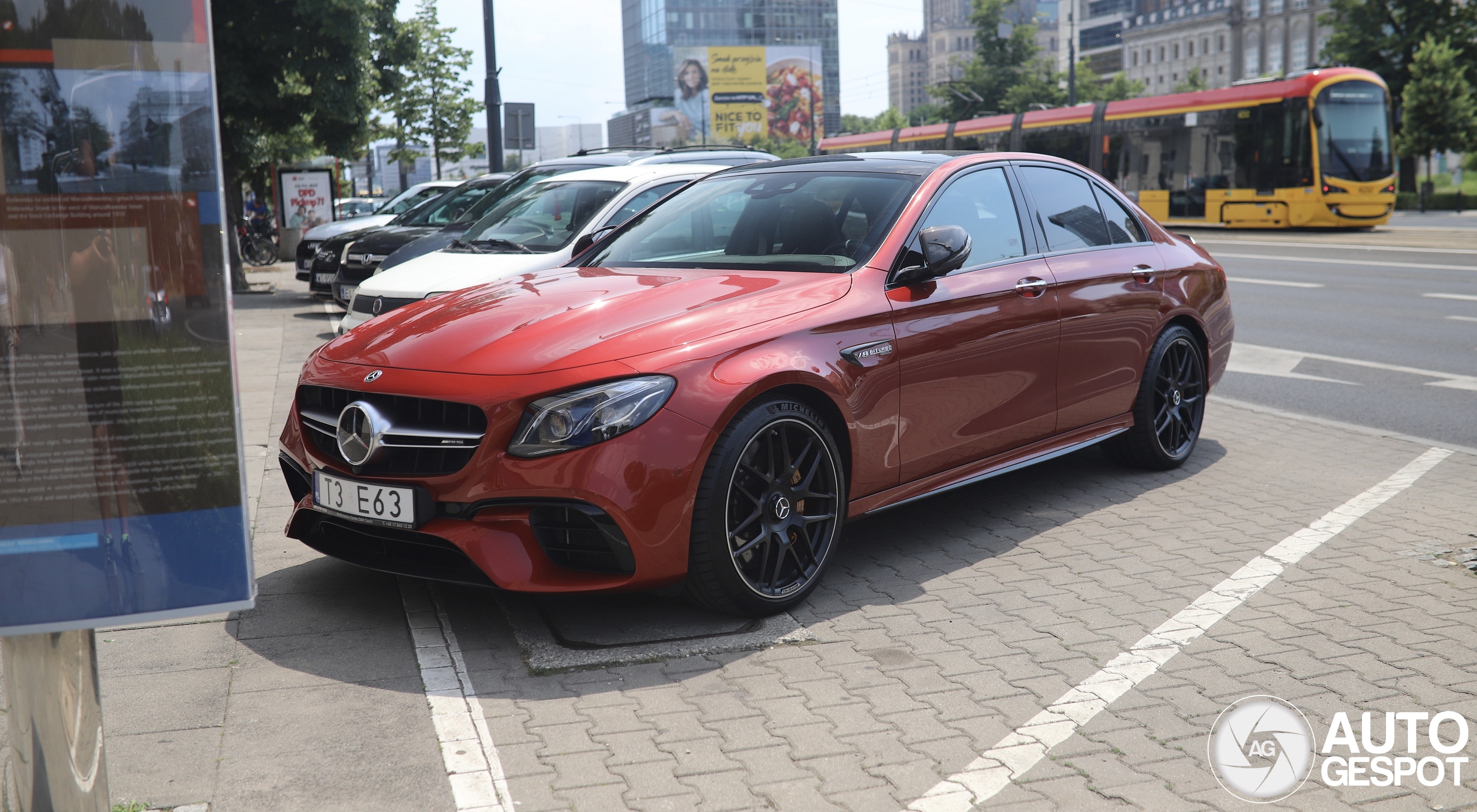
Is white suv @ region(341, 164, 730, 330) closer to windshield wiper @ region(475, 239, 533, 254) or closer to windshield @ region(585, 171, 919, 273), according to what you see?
windshield wiper @ region(475, 239, 533, 254)

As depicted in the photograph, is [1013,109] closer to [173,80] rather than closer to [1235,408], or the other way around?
[1235,408]

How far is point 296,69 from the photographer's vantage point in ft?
57.9

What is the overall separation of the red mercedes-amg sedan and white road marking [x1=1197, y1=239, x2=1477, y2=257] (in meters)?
18.7

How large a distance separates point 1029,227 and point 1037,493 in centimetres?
133

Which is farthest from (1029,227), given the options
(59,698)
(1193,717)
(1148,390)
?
(59,698)

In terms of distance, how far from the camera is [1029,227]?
18.0 feet

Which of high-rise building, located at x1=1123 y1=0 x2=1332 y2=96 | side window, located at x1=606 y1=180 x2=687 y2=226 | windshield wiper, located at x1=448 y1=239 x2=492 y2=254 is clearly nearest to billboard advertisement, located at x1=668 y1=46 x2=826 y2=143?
high-rise building, located at x1=1123 y1=0 x2=1332 y2=96

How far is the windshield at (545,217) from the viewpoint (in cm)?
935

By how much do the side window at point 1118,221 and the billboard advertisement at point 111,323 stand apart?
181 inches

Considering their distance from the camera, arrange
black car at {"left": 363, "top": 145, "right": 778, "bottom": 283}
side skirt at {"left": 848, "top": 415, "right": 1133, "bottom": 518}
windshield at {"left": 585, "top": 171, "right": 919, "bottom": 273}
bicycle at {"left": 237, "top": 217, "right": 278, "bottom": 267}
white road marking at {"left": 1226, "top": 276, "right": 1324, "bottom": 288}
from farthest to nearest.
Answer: bicycle at {"left": 237, "top": 217, "right": 278, "bottom": 267}, white road marking at {"left": 1226, "top": 276, "right": 1324, "bottom": 288}, black car at {"left": 363, "top": 145, "right": 778, "bottom": 283}, windshield at {"left": 585, "top": 171, "right": 919, "bottom": 273}, side skirt at {"left": 848, "top": 415, "right": 1133, "bottom": 518}

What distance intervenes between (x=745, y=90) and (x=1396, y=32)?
247ft

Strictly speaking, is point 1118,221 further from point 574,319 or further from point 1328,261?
point 1328,261

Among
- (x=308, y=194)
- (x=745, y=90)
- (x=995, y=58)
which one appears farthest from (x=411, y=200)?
(x=745, y=90)

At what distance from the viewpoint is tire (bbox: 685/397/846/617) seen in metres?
3.88
